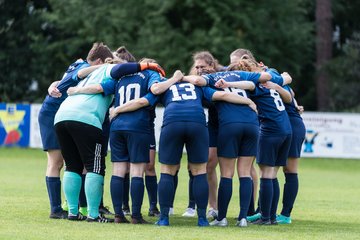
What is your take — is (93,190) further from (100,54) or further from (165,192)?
(100,54)

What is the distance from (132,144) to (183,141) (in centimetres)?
56

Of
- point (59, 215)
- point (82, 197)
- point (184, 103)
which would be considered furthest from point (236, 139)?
point (59, 215)

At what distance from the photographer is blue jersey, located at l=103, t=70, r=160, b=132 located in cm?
1048

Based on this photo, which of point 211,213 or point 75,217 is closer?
point 75,217

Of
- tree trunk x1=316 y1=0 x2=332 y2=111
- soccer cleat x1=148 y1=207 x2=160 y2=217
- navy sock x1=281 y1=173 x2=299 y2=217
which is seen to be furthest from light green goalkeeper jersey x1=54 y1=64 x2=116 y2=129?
tree trunk x1=316 y1=0 x2=332 y2=111

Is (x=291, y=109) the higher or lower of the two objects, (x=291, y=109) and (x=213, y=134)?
the higher

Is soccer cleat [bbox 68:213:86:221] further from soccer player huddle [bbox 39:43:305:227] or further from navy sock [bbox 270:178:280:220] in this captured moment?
navy sock [bbox 270:178:280:220]

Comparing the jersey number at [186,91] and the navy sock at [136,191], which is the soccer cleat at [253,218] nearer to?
the navy sock at [136,191]

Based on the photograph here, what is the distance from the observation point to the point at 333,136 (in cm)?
2573

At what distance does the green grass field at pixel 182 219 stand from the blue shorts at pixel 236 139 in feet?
2.73

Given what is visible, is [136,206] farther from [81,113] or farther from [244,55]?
[244,55]

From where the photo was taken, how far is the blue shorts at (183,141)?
33.6ft

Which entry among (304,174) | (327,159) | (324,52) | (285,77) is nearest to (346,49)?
(324,52)

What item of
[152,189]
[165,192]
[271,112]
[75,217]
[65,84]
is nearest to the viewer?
[165,192]
